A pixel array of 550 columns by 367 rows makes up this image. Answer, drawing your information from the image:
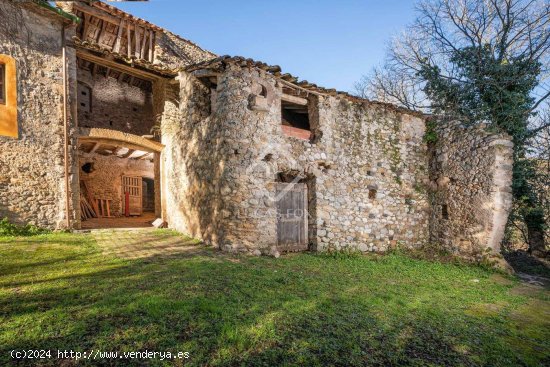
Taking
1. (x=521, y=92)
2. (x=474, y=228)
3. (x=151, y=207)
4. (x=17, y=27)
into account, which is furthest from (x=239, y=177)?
(x=151, y=207)

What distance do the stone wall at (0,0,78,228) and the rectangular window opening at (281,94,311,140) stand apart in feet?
20.4

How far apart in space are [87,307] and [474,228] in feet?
29.3

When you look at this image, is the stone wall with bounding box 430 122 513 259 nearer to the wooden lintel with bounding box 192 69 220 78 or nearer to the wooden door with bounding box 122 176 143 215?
the wooden lintel with bounding box 192 69 220 78

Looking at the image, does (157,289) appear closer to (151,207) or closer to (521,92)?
(521,92)

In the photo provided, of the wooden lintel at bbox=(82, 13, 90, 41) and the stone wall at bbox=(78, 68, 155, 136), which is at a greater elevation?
the wooden lintel at bbox=(82, 13, 90, 41)

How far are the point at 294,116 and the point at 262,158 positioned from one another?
2787mm

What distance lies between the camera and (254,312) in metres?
3.35

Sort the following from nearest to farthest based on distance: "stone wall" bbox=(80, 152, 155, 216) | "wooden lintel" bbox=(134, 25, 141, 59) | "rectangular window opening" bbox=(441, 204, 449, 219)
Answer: "rectangular window opening" bbox=(441, 204, 449, 219), "wooden lintel" bbox=(134, 25, 141, 59), "stone wall" bbox=(80, 152, 155, 216)

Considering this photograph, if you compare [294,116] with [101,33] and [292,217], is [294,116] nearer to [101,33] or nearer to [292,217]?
[292,217]

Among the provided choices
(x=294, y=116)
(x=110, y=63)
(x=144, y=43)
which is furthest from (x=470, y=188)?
(x=144, y=43)

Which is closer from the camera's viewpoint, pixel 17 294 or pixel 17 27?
pixel 17 294

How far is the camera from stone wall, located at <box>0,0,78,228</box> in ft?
23.1

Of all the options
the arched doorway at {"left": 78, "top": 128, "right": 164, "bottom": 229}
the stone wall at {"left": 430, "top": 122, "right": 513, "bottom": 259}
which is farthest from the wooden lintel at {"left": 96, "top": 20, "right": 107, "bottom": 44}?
the stone wall at {"left": 430, "top": 122, "right": 513, "bottom": 259}

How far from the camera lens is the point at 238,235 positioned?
249 inches
